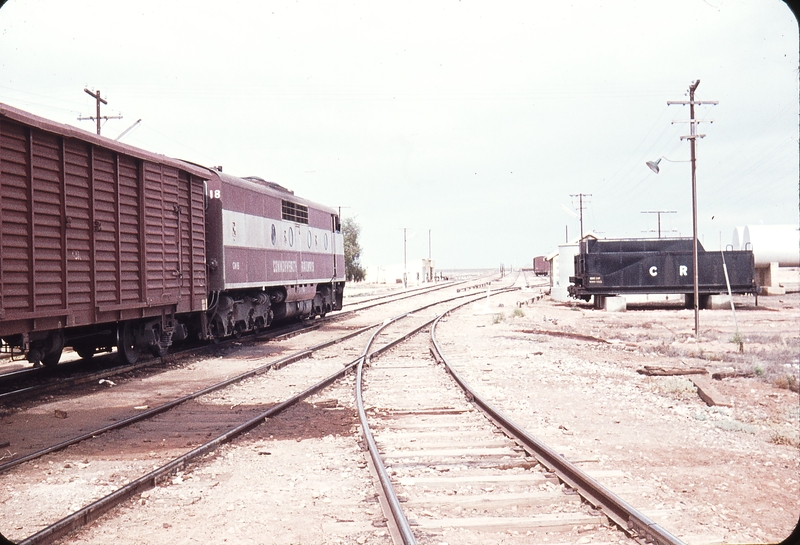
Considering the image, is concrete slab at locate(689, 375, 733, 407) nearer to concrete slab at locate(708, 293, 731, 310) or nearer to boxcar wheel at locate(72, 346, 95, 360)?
boxcar wheel at locate(72, 346, 95, 360)

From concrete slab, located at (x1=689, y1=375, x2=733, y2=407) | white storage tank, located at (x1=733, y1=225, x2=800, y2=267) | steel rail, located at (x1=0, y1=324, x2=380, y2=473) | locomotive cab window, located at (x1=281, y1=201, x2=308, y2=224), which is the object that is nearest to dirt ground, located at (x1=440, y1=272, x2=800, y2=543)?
concrete slab, located at (x1=689, y1=375, x2=733, y2=407)

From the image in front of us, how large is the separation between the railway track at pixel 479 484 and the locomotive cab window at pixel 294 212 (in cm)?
1136

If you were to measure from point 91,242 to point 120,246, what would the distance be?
0.86 meters

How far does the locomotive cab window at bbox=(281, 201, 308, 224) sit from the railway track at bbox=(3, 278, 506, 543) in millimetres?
8737

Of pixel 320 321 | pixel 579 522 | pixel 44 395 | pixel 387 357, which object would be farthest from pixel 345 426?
pixel 320 321

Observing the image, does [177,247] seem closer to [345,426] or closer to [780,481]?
[345,426]

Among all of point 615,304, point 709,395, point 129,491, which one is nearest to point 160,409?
point 129,491

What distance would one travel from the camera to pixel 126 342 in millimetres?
12359

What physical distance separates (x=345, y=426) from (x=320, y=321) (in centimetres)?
1713

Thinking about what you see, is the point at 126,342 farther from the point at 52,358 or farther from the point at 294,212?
the point at 294,212

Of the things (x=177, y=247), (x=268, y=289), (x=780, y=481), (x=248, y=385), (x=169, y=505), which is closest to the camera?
(x=169, y=505)

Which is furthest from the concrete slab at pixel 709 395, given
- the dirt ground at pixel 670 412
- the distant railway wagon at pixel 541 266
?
the distant railway wagon at pixel 541 266

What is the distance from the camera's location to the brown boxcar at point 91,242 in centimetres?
853

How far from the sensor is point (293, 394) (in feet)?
33.4
